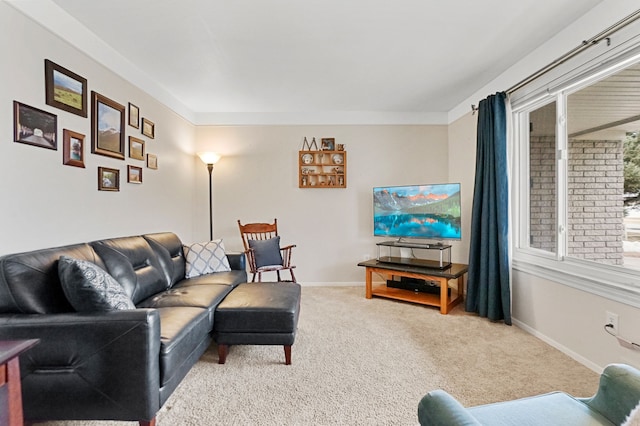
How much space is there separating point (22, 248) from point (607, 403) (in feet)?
9.28

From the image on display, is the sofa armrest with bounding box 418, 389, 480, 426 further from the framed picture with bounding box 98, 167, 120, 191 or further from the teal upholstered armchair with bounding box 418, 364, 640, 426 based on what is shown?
the framed picture with bounding box 98, 167, 120, 191

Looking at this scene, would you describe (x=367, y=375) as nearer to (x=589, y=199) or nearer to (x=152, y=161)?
(x=589, y=199)

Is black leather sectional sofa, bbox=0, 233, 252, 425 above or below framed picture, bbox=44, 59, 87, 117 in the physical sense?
below

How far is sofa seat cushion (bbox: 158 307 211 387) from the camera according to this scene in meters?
1.53

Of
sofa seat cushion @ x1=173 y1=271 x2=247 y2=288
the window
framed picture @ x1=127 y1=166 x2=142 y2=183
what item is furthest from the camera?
framed picture @ x1=127 y1=166 x2=142 y2=183

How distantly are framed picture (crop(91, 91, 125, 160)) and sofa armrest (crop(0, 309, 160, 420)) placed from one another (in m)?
1.48

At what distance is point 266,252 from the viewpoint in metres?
3.73

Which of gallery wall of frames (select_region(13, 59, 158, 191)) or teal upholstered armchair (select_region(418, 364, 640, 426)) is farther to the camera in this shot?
gallery wall of frames (select_region(13, 59, 158, 191))

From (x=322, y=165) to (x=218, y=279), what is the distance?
2.20 m

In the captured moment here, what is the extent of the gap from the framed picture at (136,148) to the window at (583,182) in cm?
363

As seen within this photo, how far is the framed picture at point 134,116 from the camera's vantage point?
281cm

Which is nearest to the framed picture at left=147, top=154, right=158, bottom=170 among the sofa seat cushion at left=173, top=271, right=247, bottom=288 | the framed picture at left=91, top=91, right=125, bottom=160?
the framed picture at left=91, top=91, right=125, bottom=160

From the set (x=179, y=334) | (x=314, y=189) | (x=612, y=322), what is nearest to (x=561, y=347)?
(x=612, y=322)

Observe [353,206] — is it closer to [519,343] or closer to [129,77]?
[519,343]
